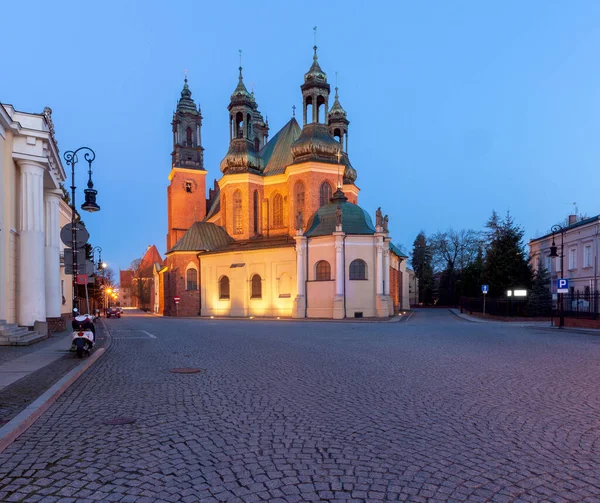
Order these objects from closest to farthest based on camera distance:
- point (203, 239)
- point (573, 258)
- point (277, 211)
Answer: point (573, 258) → point (277, 211) → point (203, 239)

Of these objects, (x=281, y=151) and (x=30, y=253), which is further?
(x=281, y=151)

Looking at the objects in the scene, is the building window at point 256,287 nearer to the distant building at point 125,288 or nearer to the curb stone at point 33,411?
the curb stone at point 33,411

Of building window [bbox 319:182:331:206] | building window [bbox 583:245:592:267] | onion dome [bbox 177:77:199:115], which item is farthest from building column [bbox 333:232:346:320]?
onion dome [bbox 177:77:199:115]

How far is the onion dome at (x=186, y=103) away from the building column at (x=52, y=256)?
143 ft

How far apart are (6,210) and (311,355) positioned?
40.0ft

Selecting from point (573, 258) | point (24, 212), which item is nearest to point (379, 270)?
point (573, 258)

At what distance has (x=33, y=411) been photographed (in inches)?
250

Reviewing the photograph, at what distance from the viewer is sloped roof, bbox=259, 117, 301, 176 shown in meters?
51.8

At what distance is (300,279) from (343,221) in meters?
6.18

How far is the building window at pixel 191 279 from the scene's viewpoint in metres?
51.1

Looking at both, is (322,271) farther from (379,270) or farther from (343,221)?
(379,270)

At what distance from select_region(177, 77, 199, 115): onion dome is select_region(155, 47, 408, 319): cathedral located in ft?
44.5

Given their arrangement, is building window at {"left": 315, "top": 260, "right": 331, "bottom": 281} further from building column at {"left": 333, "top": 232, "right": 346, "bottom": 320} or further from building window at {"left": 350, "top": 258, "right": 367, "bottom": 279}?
building window at {"left": 350, "top": 258, "right": 367, "bottom": 279}

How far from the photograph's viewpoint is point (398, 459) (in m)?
4.72
